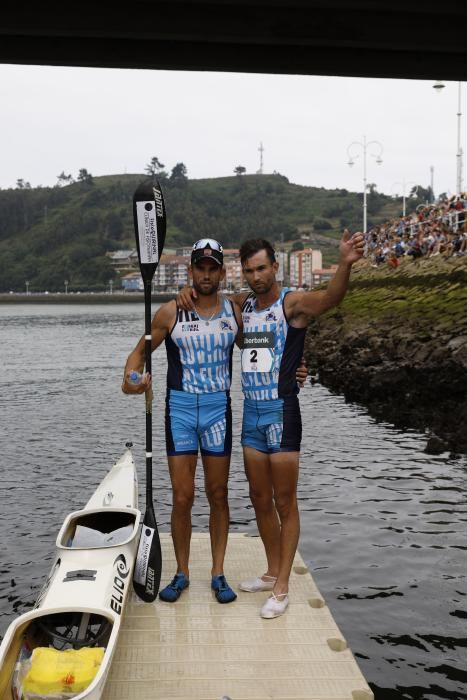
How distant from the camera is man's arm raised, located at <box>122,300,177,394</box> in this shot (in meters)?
5.86

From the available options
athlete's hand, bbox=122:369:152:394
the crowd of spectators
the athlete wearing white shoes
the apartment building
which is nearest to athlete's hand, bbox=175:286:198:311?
the athlete wearing white shoes

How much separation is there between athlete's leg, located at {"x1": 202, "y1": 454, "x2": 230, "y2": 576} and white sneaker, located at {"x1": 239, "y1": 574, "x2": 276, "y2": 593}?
25cm

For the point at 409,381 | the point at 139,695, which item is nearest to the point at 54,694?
the point at 139,695

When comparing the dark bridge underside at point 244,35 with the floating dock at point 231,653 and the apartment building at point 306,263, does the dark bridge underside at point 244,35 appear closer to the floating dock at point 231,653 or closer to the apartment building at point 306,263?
the floating dock at point 231,653

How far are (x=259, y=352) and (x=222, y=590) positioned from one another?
1.94 metres

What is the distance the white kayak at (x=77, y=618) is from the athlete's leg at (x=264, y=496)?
1067 mm

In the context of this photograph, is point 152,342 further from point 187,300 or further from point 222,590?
point 222,590

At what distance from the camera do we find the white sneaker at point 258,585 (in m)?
6.14

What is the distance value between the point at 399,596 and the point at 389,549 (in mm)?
1456

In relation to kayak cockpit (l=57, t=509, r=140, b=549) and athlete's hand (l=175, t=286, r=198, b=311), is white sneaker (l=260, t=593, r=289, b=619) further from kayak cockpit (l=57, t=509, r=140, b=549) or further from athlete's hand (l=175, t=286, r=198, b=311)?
athlete's hand (l=175, t=286, r=198, b=311)

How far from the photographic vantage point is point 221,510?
5.99 meters

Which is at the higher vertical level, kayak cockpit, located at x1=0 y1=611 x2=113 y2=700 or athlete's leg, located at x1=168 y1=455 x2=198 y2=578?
Answer: athlete's leg, located at x1=168 y1=455 x2=198 y2=578

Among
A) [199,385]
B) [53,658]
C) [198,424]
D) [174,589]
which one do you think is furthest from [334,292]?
[53,658]

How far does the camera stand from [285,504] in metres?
5.84
